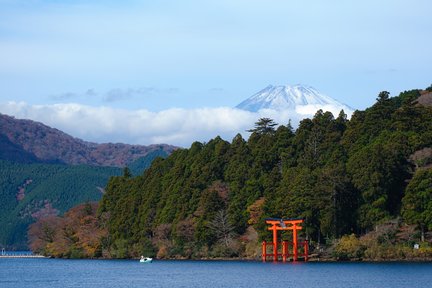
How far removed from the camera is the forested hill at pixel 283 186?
76.0 metres

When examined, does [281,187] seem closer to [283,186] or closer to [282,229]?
[283,186]

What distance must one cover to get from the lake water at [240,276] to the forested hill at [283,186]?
242 inches

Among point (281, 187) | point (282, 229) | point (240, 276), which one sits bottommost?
point (240, 276)

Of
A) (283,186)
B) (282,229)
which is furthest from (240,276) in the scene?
(283,186)

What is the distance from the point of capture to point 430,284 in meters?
51.2

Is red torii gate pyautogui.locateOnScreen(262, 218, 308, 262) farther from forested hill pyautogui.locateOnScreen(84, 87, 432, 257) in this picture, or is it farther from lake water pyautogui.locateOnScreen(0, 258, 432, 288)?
lake water pyautogui.locateOnScreen(0, 258, 432, 288)

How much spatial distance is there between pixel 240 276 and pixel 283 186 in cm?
2034

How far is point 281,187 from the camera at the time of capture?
266ft

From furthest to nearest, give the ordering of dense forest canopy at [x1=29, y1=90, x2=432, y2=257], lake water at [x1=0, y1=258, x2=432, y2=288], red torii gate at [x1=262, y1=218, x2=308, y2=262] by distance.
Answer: dense forest canopy at [x1=29, y1=90, x2=432, y2=257] → red torii gate at [x1=262, y1=218, x2=308, y2=262] → lake water at [x1=0, y1=258, x2=432, y2=288]

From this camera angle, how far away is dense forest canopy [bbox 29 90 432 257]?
75.9 m

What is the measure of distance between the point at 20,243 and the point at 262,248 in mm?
125800

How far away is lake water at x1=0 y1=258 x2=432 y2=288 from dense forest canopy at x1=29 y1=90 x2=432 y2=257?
6.00 meters

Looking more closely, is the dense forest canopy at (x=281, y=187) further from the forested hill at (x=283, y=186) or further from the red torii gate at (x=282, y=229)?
the red torii gate at (x=282, y=229)

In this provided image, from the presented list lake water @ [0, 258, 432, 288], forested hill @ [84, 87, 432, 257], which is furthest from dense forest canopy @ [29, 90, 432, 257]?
lake water @ [0, 258, 432, 288]
